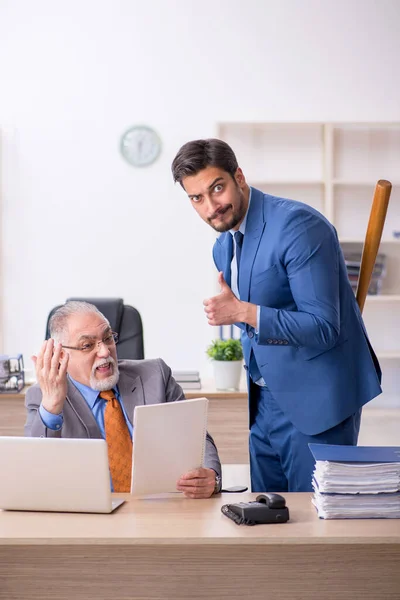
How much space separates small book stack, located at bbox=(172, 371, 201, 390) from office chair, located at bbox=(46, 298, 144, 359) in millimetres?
754

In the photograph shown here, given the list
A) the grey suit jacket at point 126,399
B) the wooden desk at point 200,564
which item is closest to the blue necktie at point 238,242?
the grey suit jacket at point 126,399

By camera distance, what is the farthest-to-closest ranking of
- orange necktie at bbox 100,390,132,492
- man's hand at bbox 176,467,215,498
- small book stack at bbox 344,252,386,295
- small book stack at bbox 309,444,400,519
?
1. small book stack at bbox 344,252,386,295
2. orange necktie at bbox 100,390,132,492
3. man's hand at bbox 176,467,215,498
4. small book stack at bbox 309,444,400,519

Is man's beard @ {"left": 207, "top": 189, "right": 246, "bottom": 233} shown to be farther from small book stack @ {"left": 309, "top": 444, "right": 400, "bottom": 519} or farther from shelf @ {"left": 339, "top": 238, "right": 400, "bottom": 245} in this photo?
shelf @ {"left": 339, "top": 238, "right": 400, "bottom": 245}

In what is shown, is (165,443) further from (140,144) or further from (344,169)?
(344,169)

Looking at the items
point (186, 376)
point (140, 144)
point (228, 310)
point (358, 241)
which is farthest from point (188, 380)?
point (228, 310)

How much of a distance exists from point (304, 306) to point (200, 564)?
2.70 ft

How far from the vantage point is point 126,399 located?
246cm

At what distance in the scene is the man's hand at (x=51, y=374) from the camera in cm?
207

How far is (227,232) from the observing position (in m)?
2.63

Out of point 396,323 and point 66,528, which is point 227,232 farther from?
point 396,323

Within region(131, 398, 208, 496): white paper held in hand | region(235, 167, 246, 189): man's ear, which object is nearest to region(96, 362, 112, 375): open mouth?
region(131, 398, 208, 496): white paper held in hand

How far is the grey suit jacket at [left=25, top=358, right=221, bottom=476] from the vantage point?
7.57ft

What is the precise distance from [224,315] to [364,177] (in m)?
3.19

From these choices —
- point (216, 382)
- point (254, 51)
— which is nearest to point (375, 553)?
point (216, 382)
